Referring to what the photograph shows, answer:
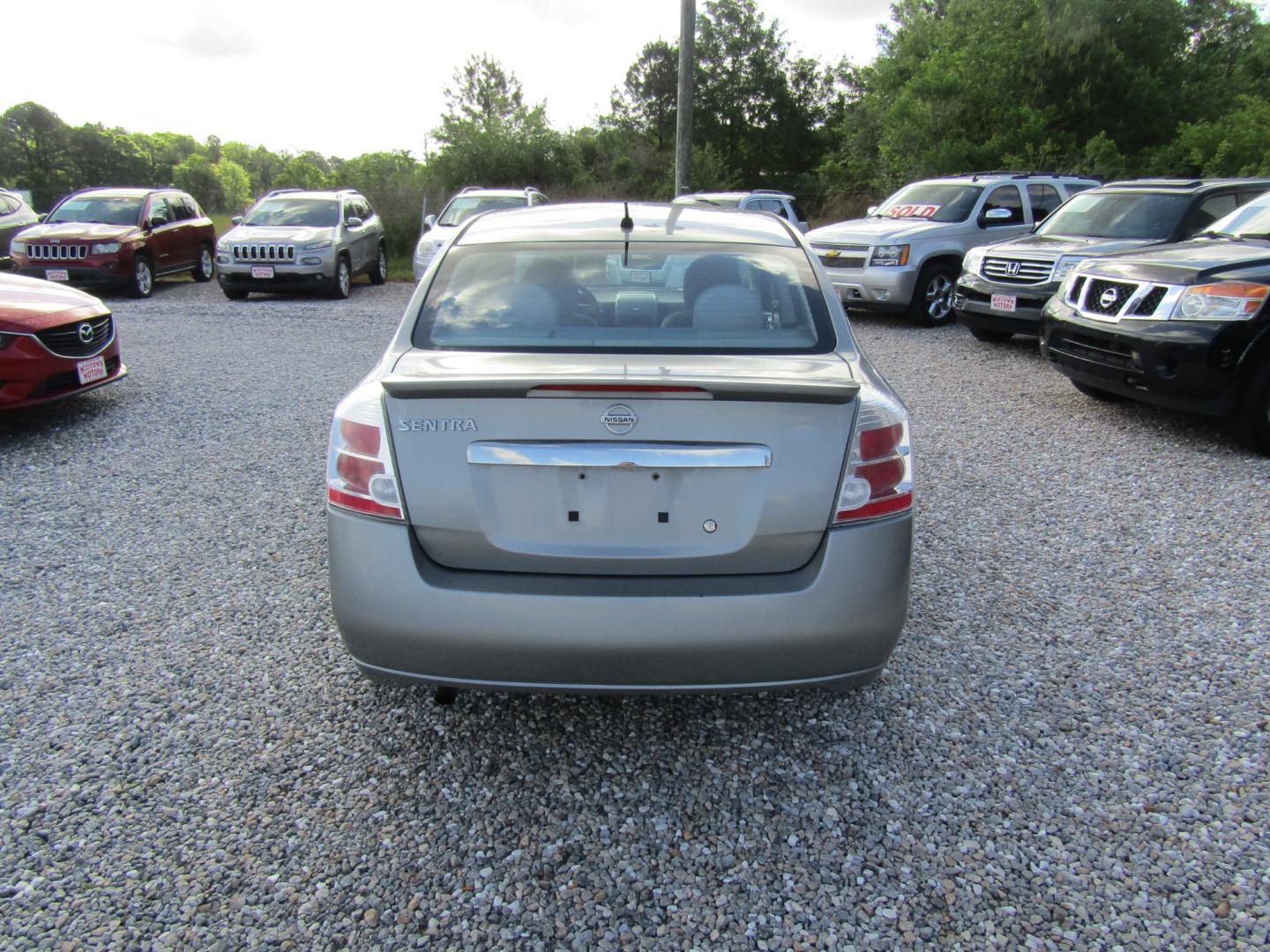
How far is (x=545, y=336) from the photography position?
288cm

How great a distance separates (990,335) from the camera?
10.6 m

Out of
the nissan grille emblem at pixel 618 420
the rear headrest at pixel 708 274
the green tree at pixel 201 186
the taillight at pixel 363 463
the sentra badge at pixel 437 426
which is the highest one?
the rear headrest at pixel 708 274

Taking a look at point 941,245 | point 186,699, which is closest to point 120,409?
point 186,699

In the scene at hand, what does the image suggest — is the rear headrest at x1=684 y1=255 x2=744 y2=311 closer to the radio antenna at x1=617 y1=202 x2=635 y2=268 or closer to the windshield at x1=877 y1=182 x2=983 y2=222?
the radio antenna at x1=617 y1=202 x2=635 y2=268

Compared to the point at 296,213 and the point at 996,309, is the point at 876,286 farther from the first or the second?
the point at 296,213

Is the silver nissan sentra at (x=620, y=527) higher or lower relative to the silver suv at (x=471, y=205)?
higher

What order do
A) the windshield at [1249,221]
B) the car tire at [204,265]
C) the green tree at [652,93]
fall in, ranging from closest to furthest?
the windshield at [1249,221]
the car tire at [204,265]
the green tree at [652,93]

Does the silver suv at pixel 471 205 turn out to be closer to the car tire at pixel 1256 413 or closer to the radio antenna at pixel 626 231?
the car tire at pixel 1256 413

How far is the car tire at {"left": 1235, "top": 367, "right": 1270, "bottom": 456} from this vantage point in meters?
5.84

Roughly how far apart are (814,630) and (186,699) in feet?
6.93

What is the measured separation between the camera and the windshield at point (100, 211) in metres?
14.6

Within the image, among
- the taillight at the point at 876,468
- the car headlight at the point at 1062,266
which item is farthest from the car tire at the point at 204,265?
the taillight at the point at 876,468

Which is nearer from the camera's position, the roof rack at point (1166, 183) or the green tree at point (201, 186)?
the roof rack at point (1166, 183)

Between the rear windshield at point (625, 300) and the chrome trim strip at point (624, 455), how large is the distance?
0.48m
